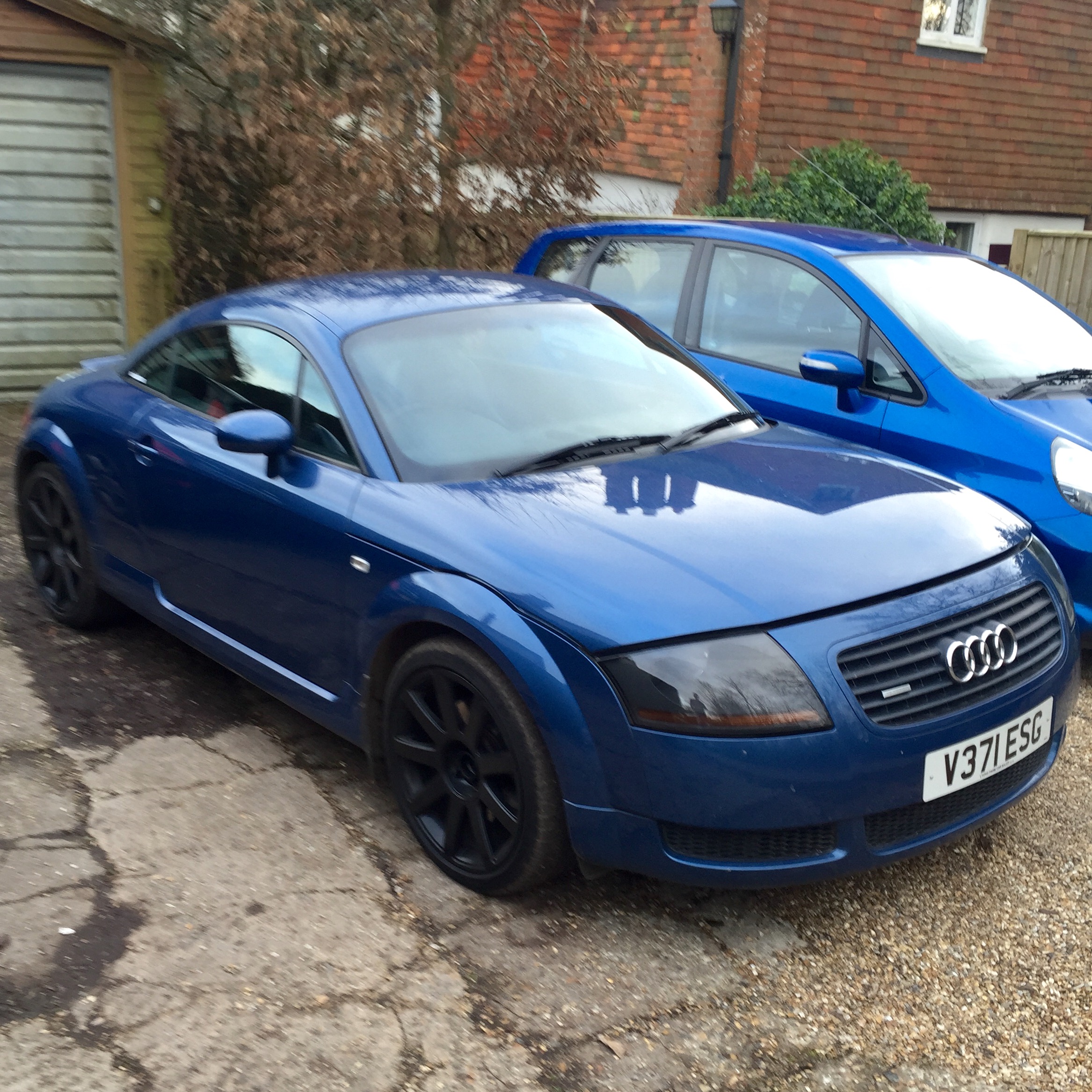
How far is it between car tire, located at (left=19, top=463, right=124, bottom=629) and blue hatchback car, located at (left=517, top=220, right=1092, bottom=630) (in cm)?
269

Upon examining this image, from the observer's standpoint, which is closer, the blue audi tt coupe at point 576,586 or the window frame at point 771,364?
the blue audi tt coupe at point 576,586

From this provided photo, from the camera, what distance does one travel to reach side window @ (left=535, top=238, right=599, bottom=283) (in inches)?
248

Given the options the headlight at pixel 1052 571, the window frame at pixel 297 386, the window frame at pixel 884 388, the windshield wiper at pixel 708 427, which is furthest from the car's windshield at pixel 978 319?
the window frame at pixel 297 386

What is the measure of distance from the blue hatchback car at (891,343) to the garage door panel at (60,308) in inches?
198

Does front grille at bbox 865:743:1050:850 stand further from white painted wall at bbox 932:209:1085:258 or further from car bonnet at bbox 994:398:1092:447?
white painted wall at bbox 932:209:1085:258

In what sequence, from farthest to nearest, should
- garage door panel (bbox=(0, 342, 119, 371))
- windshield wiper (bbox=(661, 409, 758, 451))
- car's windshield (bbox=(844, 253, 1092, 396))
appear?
1. garage door panel (bbox=(0, 342, 119, 371))
2. car's windshield (bbox=(844, 253, 1092, 396))
3. windshield wiper (bbox=(661, 409, 758, 451))

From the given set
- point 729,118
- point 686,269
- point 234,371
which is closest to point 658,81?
point 729,118

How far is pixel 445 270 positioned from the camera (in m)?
4.52

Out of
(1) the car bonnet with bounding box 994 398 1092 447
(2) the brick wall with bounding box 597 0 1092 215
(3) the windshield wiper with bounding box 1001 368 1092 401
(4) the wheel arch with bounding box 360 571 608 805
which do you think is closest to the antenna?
(2) the brick wall with bounding box 597 0 1092 215

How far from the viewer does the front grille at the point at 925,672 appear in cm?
287

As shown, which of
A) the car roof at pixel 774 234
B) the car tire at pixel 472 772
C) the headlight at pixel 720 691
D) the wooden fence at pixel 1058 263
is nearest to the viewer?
the headlight at pixel 720 691

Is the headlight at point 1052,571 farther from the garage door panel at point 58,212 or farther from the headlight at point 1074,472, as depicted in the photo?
the garage door panel at point 58,212

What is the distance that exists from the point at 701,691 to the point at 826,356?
2546 millimetres

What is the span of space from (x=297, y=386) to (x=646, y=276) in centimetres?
258
